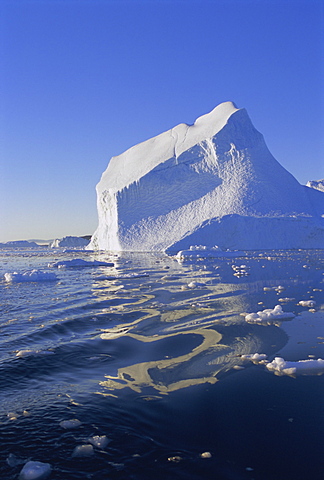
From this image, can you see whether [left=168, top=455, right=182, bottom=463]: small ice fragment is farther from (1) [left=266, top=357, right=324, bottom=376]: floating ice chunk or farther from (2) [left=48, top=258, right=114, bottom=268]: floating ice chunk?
(2) [left=48, top=258, right=114, bottom=268]: floating ice chunk

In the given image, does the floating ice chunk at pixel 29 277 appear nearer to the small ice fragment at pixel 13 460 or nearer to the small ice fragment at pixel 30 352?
the small ice fragment at pixel 30 352

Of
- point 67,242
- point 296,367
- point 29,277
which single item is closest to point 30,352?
point 296,367

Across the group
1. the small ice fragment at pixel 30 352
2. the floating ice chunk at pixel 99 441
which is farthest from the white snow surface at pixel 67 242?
the floating ice chunk at pixel 99 441

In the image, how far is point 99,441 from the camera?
244 centimetres

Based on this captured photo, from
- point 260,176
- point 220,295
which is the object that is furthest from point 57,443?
point 260,176

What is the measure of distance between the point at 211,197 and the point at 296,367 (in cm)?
2963

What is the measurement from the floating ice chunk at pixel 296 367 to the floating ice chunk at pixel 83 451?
6.39 feet

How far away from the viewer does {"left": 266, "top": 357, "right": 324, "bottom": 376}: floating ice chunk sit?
3538 mm

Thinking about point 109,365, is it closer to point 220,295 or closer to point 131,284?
point 220,295

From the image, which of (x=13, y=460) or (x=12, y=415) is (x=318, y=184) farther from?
(x=13, y=460)

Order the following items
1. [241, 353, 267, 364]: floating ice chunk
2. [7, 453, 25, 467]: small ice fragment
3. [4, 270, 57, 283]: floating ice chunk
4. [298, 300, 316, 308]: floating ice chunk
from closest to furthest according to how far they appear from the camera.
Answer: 1. [7, 453, 25, 467]: small ice fragment
2. [241, 353, 267, 364]: floating ice chunk
3. [298, 300, 316, 308]: floating ice chunk
4. [4, 270, 57, 283]: floating ice chunk

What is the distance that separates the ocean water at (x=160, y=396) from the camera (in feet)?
7.36

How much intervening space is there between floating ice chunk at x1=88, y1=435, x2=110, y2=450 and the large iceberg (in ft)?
86.0

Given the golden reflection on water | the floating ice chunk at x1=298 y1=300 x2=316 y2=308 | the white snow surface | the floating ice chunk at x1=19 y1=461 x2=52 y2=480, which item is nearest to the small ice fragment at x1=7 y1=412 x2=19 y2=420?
the floating ice chunk at x1=19 y1=461 x2=52 y2=480
